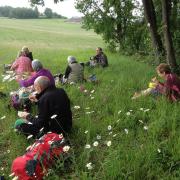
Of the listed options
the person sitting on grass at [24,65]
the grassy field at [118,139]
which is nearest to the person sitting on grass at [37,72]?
the grassy field at [118,139]

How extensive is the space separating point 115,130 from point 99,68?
9.46 metres

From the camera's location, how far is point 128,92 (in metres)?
10.1

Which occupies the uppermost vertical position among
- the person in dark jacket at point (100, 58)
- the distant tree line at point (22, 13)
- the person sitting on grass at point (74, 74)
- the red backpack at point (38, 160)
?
the red backpack at point (38, 160)

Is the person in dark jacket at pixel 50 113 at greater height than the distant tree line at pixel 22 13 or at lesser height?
greater

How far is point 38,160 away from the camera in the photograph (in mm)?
5473

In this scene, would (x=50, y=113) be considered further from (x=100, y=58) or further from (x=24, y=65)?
(x=100, y=58)

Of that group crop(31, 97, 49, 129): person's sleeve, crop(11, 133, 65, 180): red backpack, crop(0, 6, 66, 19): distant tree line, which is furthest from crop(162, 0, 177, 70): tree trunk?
crop(0, 6, 66, 19): distant tree line

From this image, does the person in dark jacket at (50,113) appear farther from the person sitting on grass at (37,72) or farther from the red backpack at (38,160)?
the person sitting on grass at (37,72)

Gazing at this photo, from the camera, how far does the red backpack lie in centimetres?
538

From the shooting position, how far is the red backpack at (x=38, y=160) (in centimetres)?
538

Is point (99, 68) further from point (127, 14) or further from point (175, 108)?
point (127, 14)

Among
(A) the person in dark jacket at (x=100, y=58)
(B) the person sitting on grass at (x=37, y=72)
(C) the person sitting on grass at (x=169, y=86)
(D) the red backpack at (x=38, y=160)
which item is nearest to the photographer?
(D) the red backpack at (x=38, y=160)

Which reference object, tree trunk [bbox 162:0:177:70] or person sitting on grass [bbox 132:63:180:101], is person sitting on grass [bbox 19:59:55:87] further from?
tree trunk [bbox 162:0:177:70]

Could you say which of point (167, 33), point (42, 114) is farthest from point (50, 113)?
point (167, 33)
